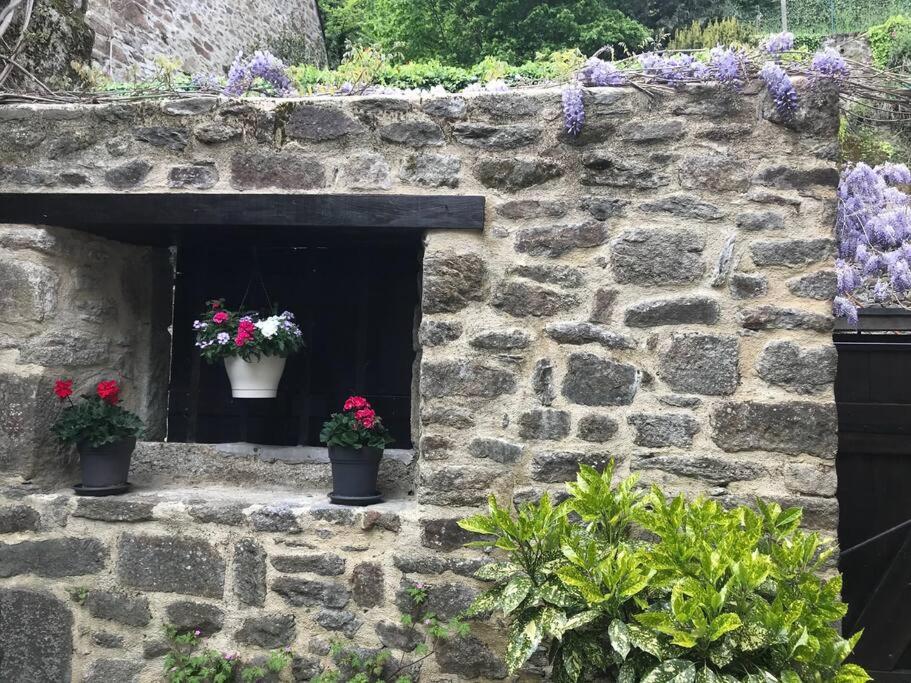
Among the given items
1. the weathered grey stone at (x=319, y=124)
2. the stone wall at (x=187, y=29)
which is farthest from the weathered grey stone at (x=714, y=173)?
the stone wall at (x=187, y=29)

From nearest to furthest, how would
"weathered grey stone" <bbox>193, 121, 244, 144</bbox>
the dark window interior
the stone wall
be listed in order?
"weathered grey stone" <bbox>193, 121, 244, 144</bbox>, the dark window interior, the stone wall

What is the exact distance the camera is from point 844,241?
3.47 metres

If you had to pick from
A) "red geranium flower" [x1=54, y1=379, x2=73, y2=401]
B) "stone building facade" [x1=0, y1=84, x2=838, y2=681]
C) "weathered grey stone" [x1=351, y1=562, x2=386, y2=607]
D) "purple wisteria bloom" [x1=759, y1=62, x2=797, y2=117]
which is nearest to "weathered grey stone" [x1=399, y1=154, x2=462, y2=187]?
"stone building facade" [x1=0, y1=84, x2=838, y2=681]

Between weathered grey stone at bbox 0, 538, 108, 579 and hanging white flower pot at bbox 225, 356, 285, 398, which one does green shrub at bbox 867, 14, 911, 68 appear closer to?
hanging white flower pot at bbox 225, 356, 285, 398

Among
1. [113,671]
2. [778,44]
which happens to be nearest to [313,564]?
[113,671]

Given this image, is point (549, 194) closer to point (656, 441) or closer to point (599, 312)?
point (599, 312)

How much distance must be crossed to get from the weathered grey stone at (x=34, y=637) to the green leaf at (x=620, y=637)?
2.02m

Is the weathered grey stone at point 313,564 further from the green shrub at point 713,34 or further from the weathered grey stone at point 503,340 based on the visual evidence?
the green shrub at point 713,34

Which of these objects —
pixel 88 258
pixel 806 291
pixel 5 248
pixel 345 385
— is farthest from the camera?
pixel 345 385

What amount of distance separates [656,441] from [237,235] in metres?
1.95

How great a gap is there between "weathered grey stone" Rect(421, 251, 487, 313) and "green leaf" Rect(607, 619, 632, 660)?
1192mm

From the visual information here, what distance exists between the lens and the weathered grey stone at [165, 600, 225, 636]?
2717 millimetres

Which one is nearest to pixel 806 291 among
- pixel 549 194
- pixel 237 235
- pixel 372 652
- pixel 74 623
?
pixel 549 194

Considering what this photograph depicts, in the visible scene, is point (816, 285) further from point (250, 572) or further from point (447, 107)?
point (250, 572)
